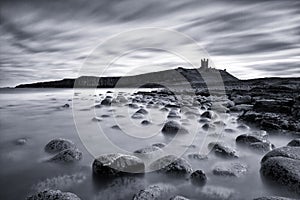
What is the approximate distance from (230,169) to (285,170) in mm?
518

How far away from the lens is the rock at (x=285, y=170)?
1.89 meters

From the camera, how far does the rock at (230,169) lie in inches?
88.4

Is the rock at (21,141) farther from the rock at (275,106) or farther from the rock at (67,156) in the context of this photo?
the rock at (275,106)

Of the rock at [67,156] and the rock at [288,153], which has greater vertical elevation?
the rock at [288,153]

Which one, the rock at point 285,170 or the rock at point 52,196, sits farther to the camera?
the rock at point 285,170

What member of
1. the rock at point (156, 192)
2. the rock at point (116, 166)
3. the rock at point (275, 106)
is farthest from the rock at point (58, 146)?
the rock at point (275, 106)

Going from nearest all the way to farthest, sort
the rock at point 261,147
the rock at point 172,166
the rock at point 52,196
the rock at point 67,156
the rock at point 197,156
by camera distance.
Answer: the rock at point 52,196, the rock at point 172,166, the rock at point 67,156, the rock at point 197,156, the rock at point 261,147

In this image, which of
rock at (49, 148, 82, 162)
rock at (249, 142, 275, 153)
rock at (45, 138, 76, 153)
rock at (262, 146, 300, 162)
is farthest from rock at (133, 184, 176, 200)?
rock at (249, 142, 275, 153)

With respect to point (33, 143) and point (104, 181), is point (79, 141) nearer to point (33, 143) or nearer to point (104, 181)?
point (33, 143)

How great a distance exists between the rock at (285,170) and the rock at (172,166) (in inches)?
31.8

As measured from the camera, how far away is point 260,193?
194cm

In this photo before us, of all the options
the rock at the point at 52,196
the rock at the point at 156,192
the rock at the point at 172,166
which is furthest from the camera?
the rock at the point at 172,166

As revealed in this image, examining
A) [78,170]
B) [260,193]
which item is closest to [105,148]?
[78,170]

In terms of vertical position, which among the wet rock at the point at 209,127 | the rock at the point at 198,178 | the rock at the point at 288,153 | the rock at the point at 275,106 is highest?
the rock at the point at 275,106
